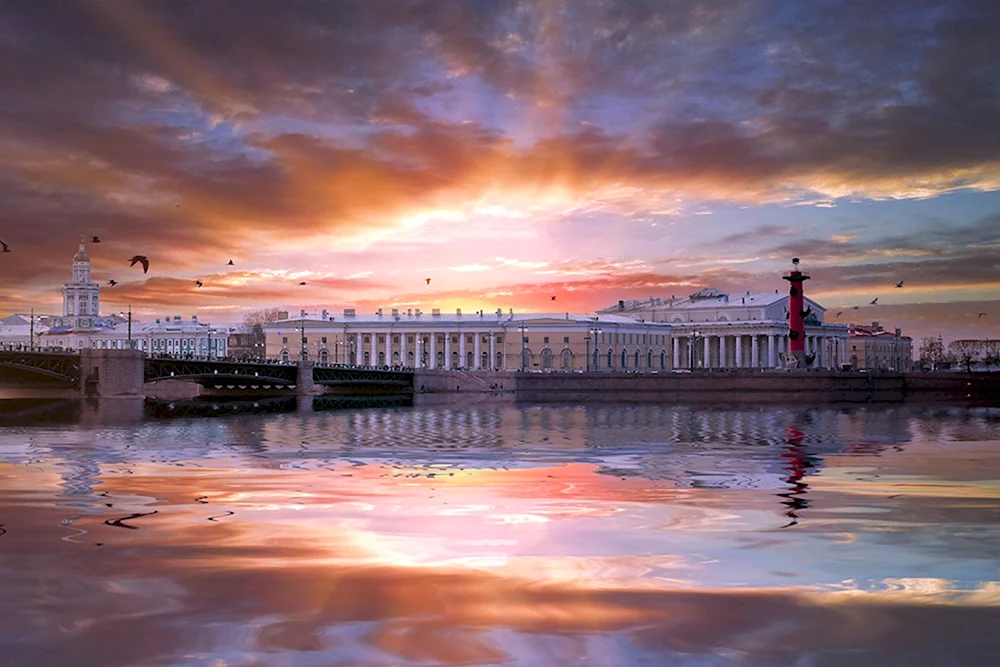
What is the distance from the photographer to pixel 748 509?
13391 mm

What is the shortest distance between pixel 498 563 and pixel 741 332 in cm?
10479

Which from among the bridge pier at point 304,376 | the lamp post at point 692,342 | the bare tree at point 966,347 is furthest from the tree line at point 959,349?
the bridge pier at point 304,376

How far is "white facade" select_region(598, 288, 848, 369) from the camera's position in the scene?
11069 centimetres

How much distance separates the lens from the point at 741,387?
75562mm

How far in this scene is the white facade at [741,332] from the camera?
110688mm

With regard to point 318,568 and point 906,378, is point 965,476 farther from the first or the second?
point 906,378

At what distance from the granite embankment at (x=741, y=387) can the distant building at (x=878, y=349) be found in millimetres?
60772

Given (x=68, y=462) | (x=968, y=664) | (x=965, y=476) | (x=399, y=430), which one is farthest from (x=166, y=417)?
(x=968, y=664)

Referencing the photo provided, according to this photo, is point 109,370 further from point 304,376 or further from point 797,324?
point 797,324

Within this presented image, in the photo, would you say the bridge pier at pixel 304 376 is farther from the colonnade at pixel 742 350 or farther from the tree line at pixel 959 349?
the tree line at pixel 959 349

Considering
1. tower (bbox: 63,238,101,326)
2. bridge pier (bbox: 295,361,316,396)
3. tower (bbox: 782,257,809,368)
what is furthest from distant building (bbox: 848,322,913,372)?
tower (bbox: 63,238,101,326)

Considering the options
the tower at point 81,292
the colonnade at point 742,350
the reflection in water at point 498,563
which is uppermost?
the tower at point 81,292

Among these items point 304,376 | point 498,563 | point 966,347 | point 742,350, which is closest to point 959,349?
point 966,347

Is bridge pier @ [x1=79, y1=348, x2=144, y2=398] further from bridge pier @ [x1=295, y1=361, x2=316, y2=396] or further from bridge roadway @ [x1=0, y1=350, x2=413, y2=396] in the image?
bridge pier @ [x1=295, y1=361, x2=316, y2=396]
